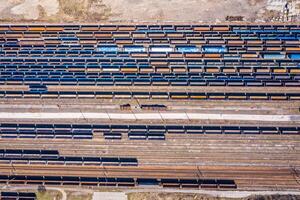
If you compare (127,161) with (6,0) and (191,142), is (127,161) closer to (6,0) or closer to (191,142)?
(191,142)

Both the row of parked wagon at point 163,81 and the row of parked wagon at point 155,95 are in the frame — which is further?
the row of parked wagon at point 163,81

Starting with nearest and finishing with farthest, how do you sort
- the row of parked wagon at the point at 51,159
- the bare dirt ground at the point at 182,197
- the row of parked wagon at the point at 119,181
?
1. the bare dirt ground at the point at 182,197
2. the row of parked wagon at the point at 119,181
3. the row of parked wagon at the point at 51,159

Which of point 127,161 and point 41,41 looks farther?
point 41,41

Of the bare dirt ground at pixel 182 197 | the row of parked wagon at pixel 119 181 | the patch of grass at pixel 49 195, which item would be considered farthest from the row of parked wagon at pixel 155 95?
the patch of grass at pixel 49 195

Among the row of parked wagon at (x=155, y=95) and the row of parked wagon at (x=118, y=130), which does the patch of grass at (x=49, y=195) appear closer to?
the row of parked wagon at (x=118, y=130)

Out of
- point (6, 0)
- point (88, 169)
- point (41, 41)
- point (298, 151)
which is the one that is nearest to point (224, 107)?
point (298, 151)

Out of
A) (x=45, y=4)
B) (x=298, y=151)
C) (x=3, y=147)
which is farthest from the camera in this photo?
(x=45, y=4)

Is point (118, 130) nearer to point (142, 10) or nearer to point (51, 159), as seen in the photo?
point (51, 159)
